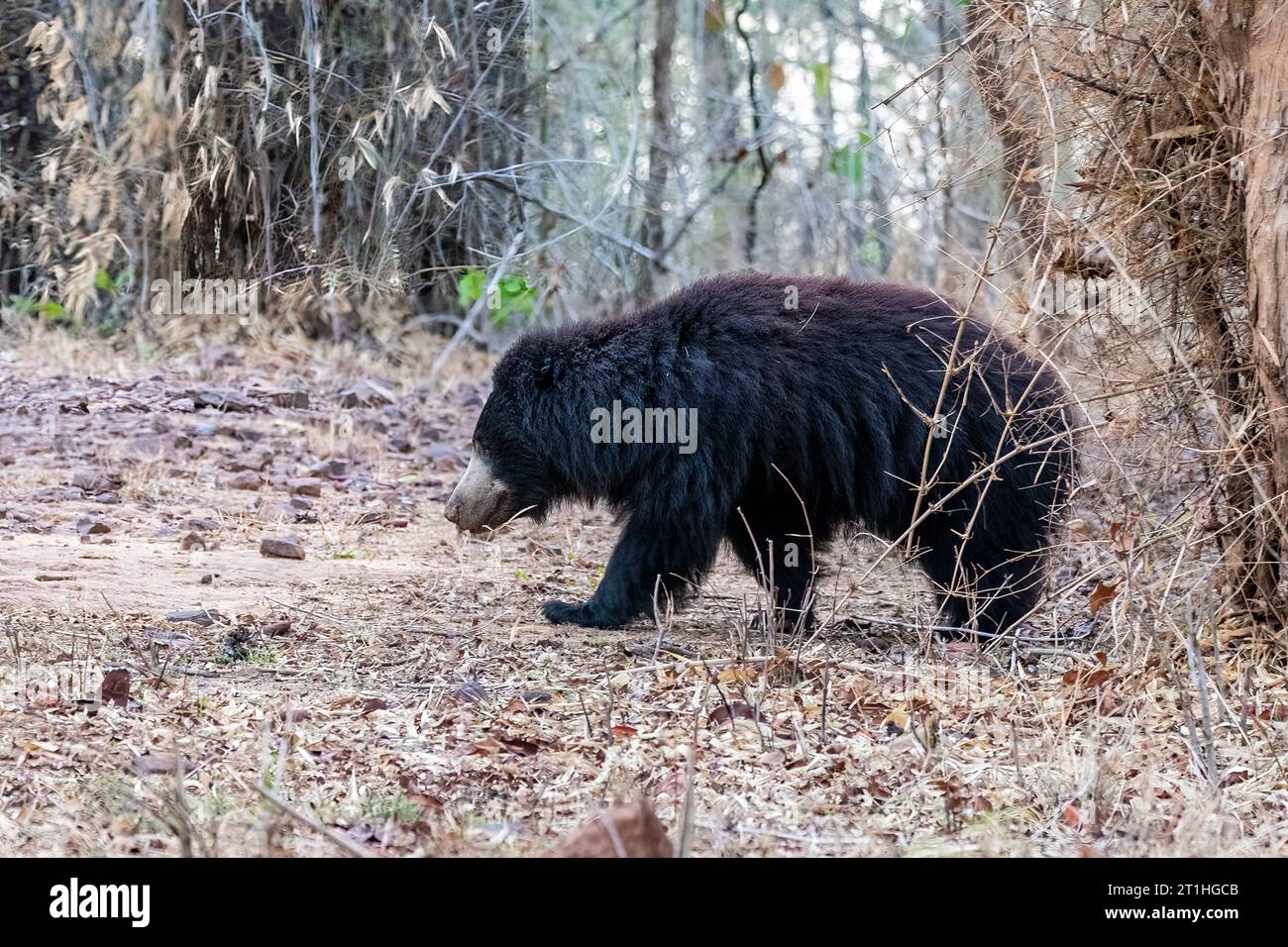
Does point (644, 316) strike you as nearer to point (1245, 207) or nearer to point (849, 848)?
point (1245, 207)

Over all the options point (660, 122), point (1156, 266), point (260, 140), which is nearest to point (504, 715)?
point (1156, 266)

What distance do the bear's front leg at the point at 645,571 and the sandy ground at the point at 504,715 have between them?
12cm

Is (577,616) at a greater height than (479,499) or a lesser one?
lesser

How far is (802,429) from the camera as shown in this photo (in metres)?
4.96

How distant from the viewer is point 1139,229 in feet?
13.9

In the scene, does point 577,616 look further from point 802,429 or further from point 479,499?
point 802,429

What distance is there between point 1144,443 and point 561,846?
8.95ft

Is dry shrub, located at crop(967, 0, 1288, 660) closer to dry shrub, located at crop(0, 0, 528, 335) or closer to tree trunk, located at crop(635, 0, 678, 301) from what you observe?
dry shrub, located at crop(0, 0, 528, 335)

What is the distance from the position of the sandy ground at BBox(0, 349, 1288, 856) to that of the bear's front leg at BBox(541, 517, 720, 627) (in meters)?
0.12

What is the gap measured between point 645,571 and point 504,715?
4.43 ft

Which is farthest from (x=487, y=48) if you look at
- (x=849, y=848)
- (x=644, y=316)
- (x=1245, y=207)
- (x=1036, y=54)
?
(x=849, y=848)

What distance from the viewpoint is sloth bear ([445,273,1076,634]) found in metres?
4.92

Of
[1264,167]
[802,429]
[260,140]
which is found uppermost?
[260,140]

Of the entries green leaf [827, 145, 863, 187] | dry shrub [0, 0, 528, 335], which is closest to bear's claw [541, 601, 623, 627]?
dry shrub [0, 0, 528, 335]
